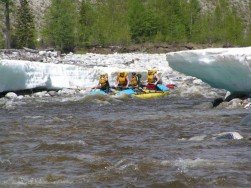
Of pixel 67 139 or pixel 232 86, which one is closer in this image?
pixel 67 139

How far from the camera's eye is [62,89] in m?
17.9

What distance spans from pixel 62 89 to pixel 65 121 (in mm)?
7625

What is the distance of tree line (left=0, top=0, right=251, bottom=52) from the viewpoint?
4662 centimetres

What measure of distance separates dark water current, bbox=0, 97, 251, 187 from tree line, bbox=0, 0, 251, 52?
30.1 metres

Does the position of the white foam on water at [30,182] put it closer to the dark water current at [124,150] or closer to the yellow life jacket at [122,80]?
the dark water current at [124,150]

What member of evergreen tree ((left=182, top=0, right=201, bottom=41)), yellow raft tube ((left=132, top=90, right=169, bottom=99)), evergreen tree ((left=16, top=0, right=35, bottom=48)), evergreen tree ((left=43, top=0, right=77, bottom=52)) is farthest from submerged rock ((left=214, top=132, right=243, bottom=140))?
evergreen tree ((left=182, top=0, right=201, bottom=41))

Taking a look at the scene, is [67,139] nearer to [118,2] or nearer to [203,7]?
[118,2]

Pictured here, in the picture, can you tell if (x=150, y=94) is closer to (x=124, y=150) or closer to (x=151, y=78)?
(x=151, y=78)

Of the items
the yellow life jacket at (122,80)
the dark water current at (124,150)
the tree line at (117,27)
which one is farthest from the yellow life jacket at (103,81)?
the tree line at (117,27)

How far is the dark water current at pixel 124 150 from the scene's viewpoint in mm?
5344

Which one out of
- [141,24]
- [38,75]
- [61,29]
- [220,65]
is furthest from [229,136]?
[141,24]

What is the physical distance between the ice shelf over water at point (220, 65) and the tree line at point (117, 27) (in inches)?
1087

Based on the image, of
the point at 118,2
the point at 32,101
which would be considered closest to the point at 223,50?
the point at 32,101

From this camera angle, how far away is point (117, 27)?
57812mm
